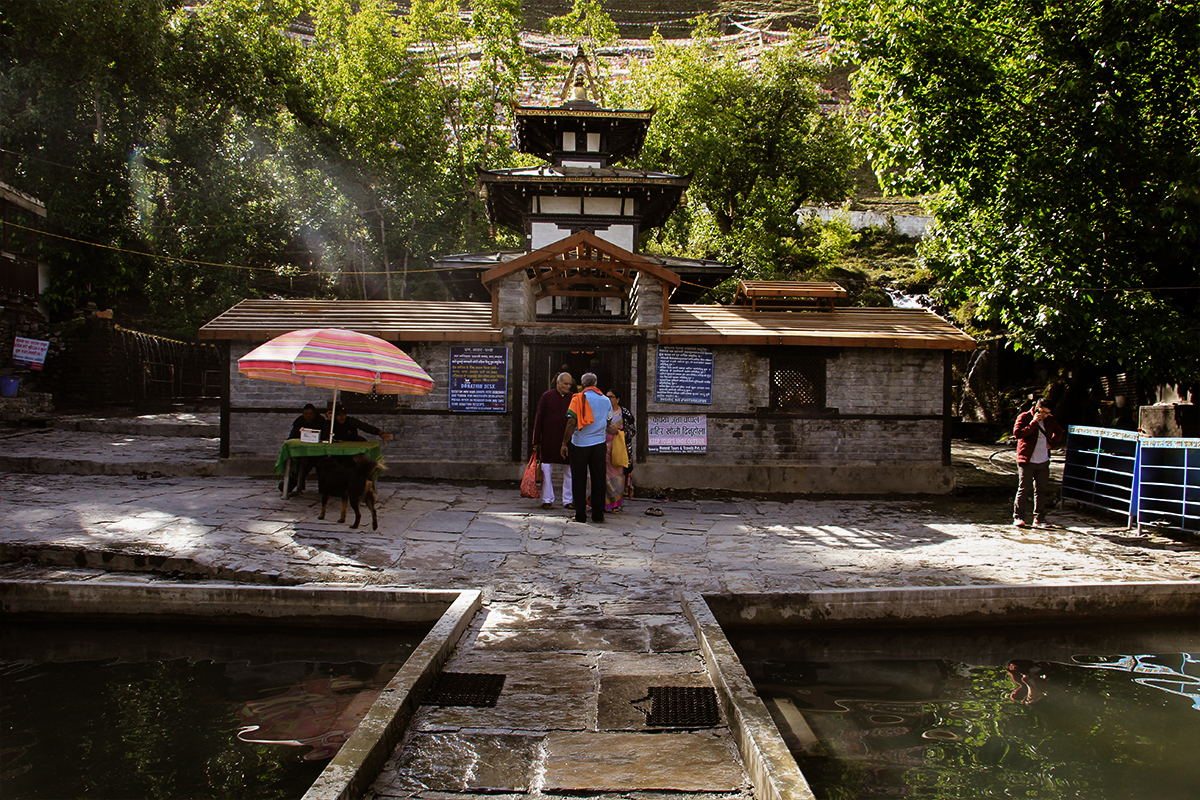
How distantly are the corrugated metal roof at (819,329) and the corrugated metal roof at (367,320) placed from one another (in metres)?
3.19

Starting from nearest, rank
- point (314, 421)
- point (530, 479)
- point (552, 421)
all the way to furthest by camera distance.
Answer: point (552, 421) → point (314, 421) → point (530, 479)

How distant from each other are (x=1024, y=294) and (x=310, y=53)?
33270 mm

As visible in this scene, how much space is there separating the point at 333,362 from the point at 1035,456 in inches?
331

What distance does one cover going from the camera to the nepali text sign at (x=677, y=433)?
37.1 ft

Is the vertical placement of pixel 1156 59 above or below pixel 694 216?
below

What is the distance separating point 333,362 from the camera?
7648 millimetres

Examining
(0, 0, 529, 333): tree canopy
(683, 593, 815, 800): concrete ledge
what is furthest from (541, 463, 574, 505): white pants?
(0, 0, 529, 333): tree canopy

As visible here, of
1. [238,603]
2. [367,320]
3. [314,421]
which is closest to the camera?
[238,603]

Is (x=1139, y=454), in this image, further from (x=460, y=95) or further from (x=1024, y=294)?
(x=460, y=95)

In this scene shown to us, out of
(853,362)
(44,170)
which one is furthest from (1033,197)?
(44,170)

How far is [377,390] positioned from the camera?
8711 millimetres

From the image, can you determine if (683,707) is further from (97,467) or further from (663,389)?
(97,467)

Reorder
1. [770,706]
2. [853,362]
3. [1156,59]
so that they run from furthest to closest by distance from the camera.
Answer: [853,362] < [1156,59] < [770,706]

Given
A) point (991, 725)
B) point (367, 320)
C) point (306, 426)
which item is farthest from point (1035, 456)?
point (367, 320)
